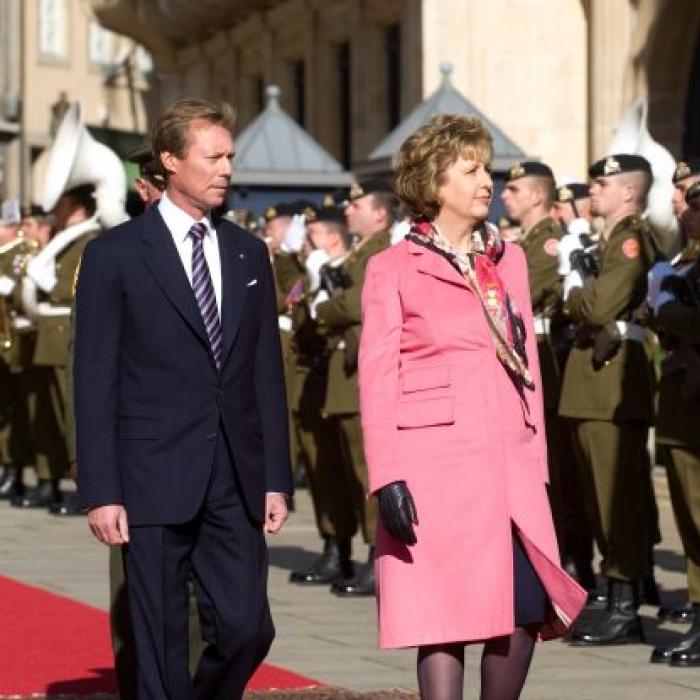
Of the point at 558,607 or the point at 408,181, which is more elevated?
the point at 408,181

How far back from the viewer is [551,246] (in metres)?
12.2

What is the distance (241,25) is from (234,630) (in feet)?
Answer: 93.2

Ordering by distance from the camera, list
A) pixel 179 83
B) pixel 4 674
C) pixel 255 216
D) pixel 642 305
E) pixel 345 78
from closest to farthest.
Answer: pixel 4 674 → pixel 642 305 → pixel 255 216 → pixel 345 78 → pixel 179 83

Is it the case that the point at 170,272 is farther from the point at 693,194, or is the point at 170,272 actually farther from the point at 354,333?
the point at 354,333

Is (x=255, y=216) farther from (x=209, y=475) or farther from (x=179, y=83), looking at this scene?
(x=179, y=83)

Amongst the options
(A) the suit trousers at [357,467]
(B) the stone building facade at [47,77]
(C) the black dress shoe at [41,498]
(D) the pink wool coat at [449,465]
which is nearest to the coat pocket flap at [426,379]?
(D) the pink wool coat at [449,465]

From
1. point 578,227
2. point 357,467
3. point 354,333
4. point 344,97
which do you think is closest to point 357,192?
point 354,333

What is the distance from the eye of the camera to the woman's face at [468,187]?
757 centimetres

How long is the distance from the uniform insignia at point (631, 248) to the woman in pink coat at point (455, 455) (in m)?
3.49

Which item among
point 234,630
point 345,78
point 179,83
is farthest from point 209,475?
point 179,83

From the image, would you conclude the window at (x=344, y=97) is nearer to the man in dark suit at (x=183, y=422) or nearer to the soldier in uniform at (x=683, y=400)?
the soldier in uniform at (x=683, y=400)

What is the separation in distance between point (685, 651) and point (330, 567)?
Result: 367 centimetres

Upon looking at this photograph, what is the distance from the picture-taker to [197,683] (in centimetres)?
767

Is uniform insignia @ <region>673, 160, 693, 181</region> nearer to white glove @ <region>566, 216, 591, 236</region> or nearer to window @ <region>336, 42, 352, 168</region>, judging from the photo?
white glove @ <region>566, 216, 591, 236</region>
